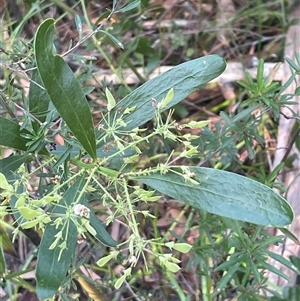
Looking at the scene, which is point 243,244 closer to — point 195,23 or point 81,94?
point 81,94

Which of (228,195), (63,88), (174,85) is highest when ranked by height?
(63,88)

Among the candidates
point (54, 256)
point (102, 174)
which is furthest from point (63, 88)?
point (54, 256)

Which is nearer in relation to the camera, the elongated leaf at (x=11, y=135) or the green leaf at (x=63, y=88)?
the green leaf at (x=63, y=88)

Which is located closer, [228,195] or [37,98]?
[228,195]

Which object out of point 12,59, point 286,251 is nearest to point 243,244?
point 286,251

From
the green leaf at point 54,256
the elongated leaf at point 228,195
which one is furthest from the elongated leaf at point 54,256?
the elongated leaf at point 228,195

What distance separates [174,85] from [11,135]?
Result: 0.30m

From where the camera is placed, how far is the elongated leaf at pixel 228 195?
0.76 metres

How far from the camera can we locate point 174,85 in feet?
2.93

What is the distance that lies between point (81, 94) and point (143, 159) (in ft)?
2.58

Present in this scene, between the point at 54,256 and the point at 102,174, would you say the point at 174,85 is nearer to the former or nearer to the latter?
the point at 102,174

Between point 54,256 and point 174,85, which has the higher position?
point 174,85

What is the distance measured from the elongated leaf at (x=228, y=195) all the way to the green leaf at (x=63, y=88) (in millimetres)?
114

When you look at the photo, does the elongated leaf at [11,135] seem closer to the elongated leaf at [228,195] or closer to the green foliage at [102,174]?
the green foliage at [102,174]
